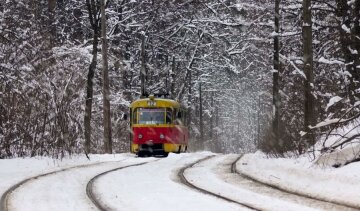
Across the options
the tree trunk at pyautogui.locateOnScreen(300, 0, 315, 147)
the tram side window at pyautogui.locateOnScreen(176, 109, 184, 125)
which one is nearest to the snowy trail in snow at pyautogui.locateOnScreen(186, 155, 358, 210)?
the tree trunk at pyautogui.locateOnScreen(300, 0, 315, 147)

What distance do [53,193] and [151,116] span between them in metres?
15.1

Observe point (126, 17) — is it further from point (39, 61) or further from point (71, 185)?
point (71, 185)

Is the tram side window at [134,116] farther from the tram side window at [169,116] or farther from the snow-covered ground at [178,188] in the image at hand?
the snow-covered ground at [178,188]

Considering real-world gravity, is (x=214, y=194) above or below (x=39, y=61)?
below

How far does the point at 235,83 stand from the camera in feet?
259

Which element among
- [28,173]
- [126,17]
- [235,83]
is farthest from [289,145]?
[235,83]

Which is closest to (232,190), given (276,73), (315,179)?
(315,179)

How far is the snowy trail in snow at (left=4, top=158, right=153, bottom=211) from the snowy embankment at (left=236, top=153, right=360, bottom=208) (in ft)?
11.8

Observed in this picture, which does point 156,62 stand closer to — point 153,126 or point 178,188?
point 153,126

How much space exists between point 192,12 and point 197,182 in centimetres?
2589

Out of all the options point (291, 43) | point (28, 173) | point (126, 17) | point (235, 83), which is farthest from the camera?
point (235, 83)

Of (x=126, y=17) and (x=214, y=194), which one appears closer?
(x=214, y=194)

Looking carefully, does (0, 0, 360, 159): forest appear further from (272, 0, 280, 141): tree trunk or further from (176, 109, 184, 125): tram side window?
(176, 109, 184, 125): tram side window

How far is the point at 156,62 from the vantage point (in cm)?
4106
